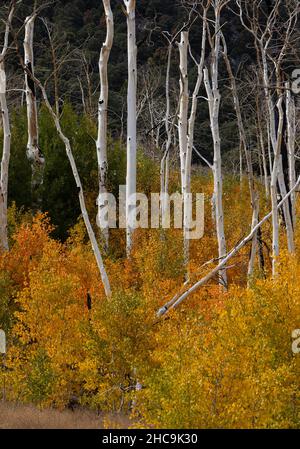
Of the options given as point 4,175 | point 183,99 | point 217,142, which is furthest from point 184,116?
point 4,175

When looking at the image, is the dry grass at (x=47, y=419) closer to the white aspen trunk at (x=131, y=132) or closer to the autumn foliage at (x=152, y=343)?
the autumn foliage at (x=152, y=343)

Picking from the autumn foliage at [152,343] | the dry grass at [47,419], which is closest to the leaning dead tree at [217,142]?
the autumn foliage at [152,343]

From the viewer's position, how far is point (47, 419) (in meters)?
11.7

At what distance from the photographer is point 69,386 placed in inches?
523

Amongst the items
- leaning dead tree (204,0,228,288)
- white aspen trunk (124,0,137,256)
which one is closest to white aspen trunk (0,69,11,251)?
white aspen trunk (124,0,137,256)

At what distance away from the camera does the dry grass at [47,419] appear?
443 inches

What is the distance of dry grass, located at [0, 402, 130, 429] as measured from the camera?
443 inches

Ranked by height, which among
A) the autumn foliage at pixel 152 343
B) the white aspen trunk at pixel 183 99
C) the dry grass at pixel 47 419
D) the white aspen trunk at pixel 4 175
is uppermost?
the white aspen trunk at pixel 183 99

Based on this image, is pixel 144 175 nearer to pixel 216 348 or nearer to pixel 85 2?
pixel 216 348

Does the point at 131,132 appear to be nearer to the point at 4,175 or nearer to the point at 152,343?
the point at 4,175

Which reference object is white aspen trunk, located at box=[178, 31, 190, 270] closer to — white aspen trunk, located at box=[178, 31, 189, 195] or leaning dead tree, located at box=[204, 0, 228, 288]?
white aspen trunk, located at box=[178, 31, 189, 195]
